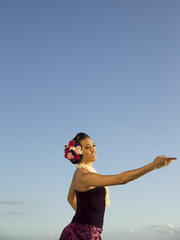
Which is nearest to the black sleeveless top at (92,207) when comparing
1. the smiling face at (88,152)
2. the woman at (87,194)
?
the woman at (87,194)

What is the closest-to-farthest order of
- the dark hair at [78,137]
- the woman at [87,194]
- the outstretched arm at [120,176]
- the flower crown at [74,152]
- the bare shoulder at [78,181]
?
1. the outstretched arm at [120,176]
2. the woman at [87,194]
3. the bare shoulder at [78,181]
4. the flower crown at [74,152]
5. the dark hair at [78,137]

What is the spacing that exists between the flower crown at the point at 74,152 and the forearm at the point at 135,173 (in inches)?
51.8

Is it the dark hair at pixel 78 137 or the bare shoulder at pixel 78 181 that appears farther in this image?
the dark hair at pixel 78 137

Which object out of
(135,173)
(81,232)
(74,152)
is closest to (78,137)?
(74,152)

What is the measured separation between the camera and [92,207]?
6.57 m

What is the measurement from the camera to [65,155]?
23.7ft

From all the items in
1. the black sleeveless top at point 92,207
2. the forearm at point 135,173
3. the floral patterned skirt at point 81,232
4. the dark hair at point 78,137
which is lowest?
the floral patterned skirt at point 81,232

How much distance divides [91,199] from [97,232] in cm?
51

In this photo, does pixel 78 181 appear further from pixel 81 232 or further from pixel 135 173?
pixel 135 173

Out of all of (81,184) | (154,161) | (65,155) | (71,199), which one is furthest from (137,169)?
(71,199)

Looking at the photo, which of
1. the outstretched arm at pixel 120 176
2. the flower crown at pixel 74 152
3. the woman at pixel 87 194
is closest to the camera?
the outstretched arm at pixel 120 176

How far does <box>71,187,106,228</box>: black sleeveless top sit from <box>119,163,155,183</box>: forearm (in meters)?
0.92

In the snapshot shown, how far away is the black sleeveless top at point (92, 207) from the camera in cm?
658

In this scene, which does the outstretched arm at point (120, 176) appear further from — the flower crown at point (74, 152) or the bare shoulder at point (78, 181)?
the flower crown at point (74, 152)
